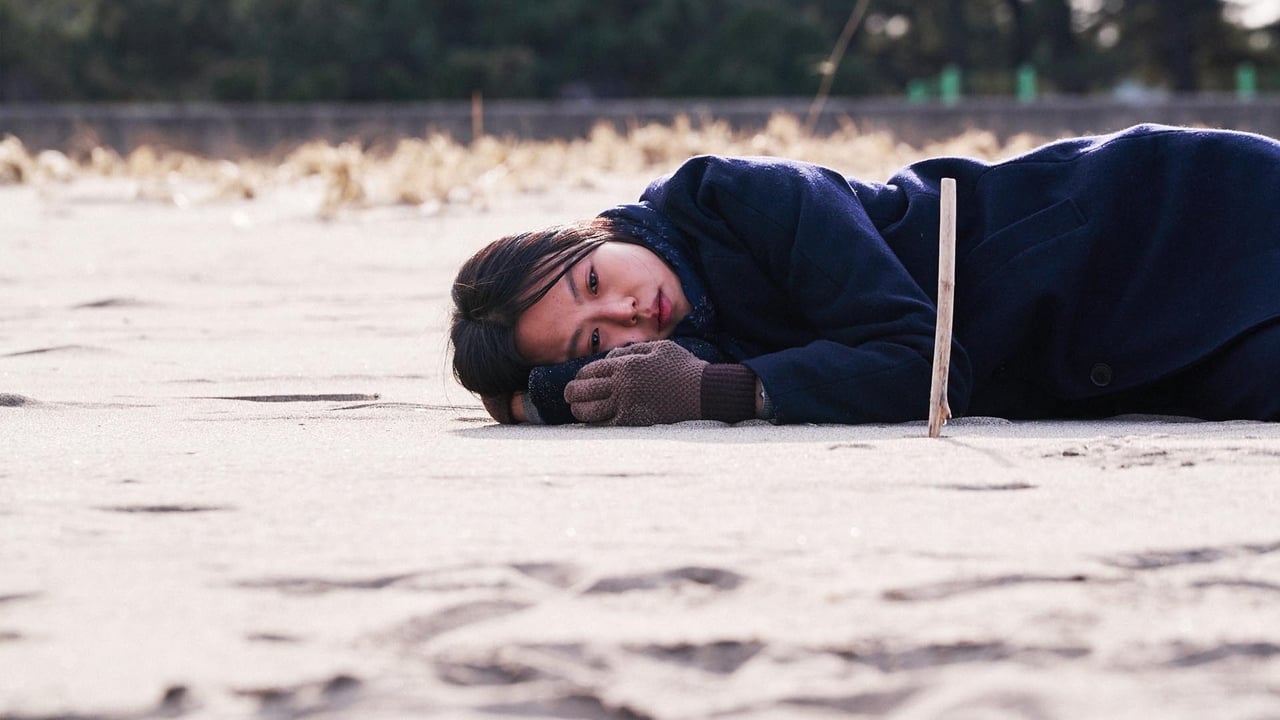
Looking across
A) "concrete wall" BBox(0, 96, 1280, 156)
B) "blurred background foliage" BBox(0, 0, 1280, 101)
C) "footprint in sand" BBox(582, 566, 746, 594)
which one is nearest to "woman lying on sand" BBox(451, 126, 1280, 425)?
"footprint in sand" BBox(582, 566, 746, 594)

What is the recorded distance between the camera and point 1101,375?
2.65 metres

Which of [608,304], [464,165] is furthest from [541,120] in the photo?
[608,304]

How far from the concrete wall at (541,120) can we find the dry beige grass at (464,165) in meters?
0.94

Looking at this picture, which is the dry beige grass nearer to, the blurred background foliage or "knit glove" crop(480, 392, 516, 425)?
"knit glove" crop(480, 392, 516, 425)

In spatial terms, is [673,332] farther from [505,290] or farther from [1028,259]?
[1028,259]

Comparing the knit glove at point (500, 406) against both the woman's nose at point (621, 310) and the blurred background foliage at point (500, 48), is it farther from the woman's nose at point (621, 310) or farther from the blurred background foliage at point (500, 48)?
the blurred background foliage at point (500, 48)

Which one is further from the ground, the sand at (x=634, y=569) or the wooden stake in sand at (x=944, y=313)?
the wooden stake in sand at (x=944, y=313)

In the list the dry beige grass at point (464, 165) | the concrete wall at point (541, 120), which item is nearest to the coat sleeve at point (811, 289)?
the dry beige grass at point (464, 165)

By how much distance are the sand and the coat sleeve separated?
80mm

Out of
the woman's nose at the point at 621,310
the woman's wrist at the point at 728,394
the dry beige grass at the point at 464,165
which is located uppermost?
the dry beige grass at the point at 464,165

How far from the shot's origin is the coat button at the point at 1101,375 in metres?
2.65

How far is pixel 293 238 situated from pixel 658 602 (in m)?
4.56

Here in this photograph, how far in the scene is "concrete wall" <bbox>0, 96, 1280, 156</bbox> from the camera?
32.8 feet

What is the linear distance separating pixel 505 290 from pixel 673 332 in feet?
0.99
